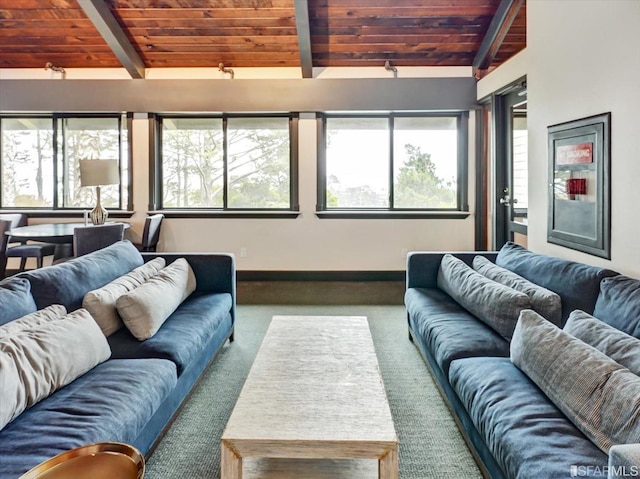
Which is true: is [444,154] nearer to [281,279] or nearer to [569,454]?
[281,279]

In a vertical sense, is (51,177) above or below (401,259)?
above

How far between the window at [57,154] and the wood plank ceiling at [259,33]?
720 millimetres

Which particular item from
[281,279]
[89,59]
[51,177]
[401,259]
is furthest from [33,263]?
[401,259]

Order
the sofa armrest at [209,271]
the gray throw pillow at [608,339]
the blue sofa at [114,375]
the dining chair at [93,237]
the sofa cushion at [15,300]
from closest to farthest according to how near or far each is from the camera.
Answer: the blue sofa at [114,375], the gray throw pillow at [608,339], the sofa cushion at [15,300], the sofa armrest at [209,271], the dining chair at [93,237]

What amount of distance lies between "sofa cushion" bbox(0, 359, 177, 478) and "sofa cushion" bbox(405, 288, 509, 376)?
1357mm

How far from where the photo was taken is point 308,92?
5453 millimetres

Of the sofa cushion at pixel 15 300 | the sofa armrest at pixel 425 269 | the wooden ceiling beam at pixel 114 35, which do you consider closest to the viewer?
the sofa cushion at pixel 15 300

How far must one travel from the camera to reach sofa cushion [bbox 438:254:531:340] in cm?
232

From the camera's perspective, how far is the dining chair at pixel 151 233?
5.03 m

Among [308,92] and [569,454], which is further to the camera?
[308,92]

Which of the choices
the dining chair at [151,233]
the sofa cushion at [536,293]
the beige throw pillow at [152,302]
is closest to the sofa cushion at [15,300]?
the beige throw pillow at [152,302]

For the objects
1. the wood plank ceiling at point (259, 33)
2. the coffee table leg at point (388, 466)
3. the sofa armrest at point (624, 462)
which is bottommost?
the coffee table leg at point (388, 466)

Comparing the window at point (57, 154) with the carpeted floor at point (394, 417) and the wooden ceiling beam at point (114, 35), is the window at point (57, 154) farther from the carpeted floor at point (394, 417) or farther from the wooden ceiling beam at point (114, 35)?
the carpeted floor at point (394, 417)

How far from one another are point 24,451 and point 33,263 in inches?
198
